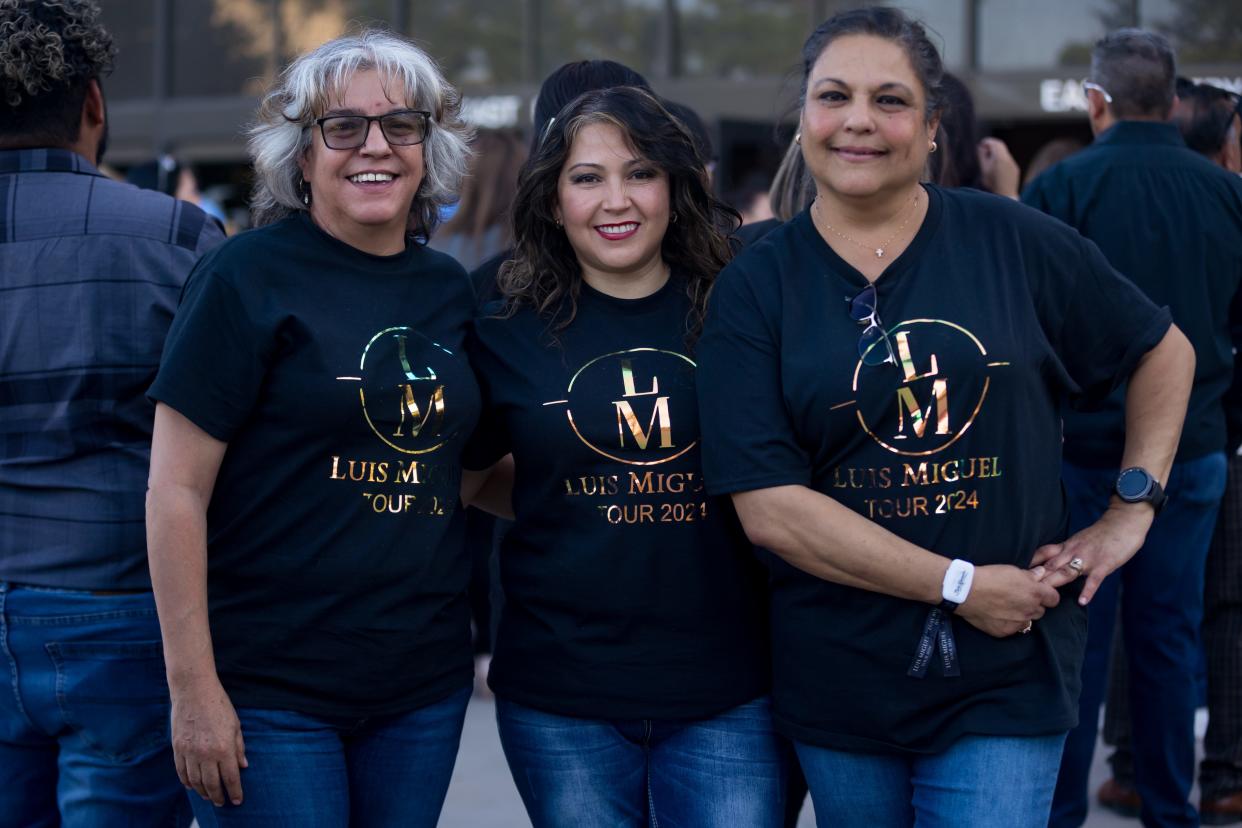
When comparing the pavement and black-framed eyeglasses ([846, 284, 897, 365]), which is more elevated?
black-framed eyeglasses ([846, 284, 897, 365])

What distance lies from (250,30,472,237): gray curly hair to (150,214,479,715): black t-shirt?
16 centimetres

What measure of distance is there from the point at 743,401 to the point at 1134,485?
0.79m

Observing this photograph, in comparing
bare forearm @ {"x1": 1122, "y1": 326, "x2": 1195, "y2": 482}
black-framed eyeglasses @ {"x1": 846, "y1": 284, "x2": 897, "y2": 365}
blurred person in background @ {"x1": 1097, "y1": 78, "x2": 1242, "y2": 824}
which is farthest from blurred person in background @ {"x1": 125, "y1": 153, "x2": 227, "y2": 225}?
bare forearm @ {"x1": 1122, "y1": 326, "x2": 1195, "y2": 482}

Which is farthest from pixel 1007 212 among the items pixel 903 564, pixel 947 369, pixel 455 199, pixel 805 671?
pixel 455 199

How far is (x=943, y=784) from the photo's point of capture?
8.22ft

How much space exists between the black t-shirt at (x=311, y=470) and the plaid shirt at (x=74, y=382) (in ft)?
0.91

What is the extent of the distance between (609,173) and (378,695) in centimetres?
107

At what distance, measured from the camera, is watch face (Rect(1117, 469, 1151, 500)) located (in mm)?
2742

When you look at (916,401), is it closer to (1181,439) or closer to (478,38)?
(1181,439)

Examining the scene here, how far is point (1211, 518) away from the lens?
4.29 metres

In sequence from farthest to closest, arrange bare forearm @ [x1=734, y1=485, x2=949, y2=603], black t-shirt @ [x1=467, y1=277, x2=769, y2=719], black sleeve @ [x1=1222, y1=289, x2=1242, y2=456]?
black sleeve @ [x1=1222, y1=289, x2=1242, y2=456]
black t-shirt @ [x1=467, y1=277, x2=769, y2=719]
bare forearm @ [x1=734, y1=485, x2=949, y2=603]

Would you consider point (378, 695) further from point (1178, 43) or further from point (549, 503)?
point (1178, 43)

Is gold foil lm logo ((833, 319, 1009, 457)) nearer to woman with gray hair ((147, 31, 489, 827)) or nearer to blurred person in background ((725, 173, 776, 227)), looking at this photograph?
woman with gray hair ((147, 31, 489, 827))

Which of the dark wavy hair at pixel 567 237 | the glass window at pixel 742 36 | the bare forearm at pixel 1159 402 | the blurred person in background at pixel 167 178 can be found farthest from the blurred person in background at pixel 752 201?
the glass window at pixel 742 36
